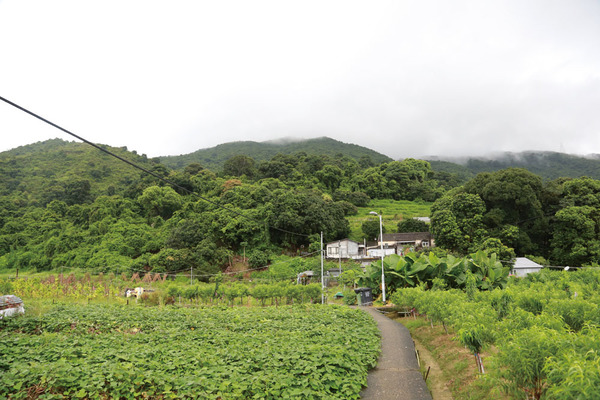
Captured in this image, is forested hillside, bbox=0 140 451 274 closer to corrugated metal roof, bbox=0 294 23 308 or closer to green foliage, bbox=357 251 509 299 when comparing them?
green foliage, bbox=357 251 509 299

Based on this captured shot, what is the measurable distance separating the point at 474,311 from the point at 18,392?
9.89 meters

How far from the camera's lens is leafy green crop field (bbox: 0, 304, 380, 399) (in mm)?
5656

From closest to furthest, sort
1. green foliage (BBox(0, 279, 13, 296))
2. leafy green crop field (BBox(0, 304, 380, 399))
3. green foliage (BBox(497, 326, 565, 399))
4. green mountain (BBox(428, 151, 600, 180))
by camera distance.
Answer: green foliage (BBox(497, 326, 565, 399)), leafy green crop field (BBox(0, 304, 380, 399)), green foliage (BBox(0, 279, 13, 296)), green mountain (BBox(428, 151, 600, 180))

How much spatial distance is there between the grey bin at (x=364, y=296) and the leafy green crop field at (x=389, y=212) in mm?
33323

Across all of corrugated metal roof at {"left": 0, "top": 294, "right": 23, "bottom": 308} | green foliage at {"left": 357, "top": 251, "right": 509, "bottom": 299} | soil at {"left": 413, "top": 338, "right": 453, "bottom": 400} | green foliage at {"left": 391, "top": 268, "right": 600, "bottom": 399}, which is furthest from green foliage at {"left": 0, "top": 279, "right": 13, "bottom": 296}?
green foliage at {"left": 357, "top": 251, "right": 509, "bottom": 299}

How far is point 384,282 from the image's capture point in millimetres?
23312

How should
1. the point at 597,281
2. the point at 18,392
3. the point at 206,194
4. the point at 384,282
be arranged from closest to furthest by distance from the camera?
the point at 18,392 < the point at 597,281 < the point at 384,282 < the point at 206,194

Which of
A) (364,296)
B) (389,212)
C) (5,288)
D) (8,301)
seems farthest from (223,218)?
(8,301)

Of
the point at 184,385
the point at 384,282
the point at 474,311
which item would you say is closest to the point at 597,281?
the point at 384,282

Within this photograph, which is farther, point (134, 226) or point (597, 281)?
point (134, 226)

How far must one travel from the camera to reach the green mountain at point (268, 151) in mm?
114312

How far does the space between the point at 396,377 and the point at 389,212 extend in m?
61.6

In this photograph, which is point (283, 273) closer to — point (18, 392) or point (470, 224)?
point (470, 224)

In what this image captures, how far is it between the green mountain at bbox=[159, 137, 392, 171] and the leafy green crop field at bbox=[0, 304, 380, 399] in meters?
102
